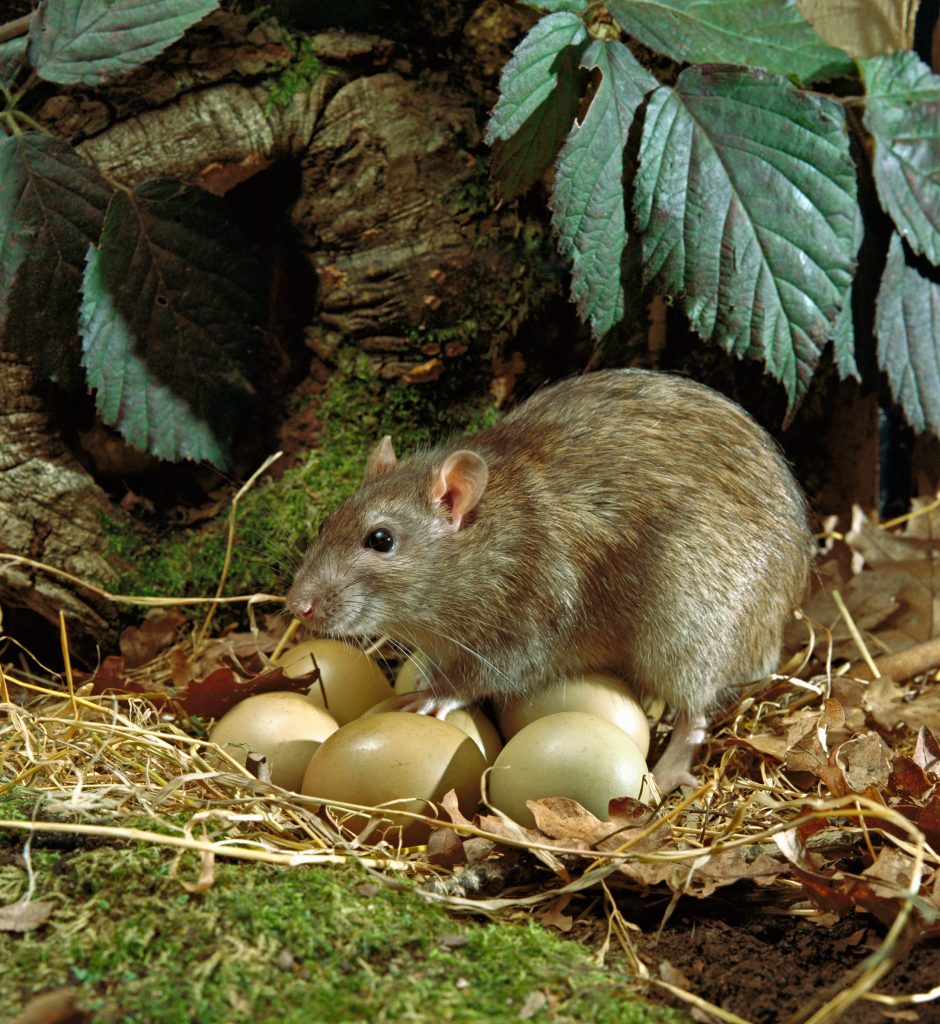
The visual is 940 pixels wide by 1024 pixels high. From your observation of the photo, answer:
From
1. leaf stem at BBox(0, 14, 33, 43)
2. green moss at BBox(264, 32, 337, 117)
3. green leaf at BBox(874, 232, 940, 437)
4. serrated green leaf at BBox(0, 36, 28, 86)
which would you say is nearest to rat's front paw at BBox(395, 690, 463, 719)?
green leaf at BBox(874, 232, 940, 437)

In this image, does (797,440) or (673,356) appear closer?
(673,356)

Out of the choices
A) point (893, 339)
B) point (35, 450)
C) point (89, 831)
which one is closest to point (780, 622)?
point (893, 339)

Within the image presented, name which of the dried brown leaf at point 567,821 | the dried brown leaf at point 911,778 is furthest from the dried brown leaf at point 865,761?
the dried brown leaf at point 567,821

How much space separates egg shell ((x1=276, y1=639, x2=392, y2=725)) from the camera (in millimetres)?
3031

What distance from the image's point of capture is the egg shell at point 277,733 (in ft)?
8.66

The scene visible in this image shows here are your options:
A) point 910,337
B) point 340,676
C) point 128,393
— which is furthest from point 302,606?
point 910,337

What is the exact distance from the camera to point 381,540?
315 cm

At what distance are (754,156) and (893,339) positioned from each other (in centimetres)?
78

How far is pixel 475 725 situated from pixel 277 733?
55 centimetres

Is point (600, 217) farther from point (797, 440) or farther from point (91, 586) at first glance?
point (91, 586)

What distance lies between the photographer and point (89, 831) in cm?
201

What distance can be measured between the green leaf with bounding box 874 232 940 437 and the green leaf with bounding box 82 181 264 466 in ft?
6.61

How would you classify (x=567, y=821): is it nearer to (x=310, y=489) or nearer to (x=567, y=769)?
(x=567, y=769)

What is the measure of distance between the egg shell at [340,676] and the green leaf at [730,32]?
1994 mm
